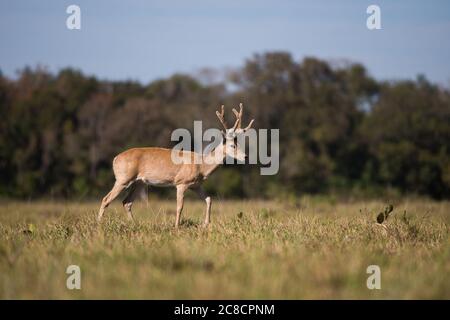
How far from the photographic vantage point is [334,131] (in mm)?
43000

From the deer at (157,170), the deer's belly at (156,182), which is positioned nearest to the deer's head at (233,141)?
the deer at (157,170)

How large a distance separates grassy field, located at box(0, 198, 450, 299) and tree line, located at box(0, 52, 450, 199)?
76.3 feet

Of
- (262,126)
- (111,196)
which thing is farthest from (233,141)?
(262,126)

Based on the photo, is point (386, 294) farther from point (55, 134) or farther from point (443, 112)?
point (443, 112)

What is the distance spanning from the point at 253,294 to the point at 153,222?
4.69 metres

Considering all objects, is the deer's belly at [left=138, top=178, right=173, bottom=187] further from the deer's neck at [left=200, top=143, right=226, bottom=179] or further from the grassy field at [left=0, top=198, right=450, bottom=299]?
the grassy field at [left=0, top=198, right=450, bottom=299]

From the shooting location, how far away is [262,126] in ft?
150

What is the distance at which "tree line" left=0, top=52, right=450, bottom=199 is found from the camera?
38719 millimetres

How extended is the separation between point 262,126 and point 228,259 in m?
38.4

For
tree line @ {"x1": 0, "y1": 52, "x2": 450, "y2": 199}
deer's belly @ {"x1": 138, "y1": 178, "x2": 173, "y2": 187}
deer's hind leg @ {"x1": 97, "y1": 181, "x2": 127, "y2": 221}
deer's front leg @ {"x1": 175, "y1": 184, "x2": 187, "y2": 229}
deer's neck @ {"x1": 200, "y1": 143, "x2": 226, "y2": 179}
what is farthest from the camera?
tree line @ {"x1": 0, "y1": 52, "x2": 450, "y2": 199}

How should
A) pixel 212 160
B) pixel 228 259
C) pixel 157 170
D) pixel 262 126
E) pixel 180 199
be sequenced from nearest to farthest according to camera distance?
pixel 228 259 → pixel 180 199 → pixel 157 170 → pixel 212 160 → pixel 262 126

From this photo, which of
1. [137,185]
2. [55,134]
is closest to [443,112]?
[55,134]

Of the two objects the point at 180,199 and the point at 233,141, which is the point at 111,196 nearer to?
the point at 180,199

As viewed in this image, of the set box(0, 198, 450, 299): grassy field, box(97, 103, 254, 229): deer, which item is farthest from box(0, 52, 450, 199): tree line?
box(0, 198, 450, 299): grassy field
